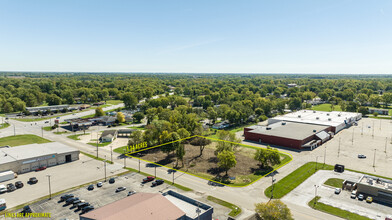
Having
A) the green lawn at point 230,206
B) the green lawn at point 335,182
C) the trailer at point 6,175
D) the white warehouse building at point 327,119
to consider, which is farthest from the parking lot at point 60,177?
the white warehouse building at point 327,119

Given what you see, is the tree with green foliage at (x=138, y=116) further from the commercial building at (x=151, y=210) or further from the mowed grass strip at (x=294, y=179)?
the commercial building at (x=151, y=210)

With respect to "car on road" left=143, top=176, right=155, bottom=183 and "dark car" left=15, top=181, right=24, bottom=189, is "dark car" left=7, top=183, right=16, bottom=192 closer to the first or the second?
"dark car" left=15, top=181, right=24, bottom=189

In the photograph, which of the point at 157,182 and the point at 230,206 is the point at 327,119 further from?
the point at 157,182

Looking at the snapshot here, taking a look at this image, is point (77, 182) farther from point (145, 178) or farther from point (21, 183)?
point (145, 178)

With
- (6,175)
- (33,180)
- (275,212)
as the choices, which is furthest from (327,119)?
(6,175)

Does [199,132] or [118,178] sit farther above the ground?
[199,132]

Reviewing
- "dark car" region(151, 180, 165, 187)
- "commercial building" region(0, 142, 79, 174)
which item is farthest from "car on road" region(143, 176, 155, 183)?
"commercial building" region(0, 142, 79, 174)

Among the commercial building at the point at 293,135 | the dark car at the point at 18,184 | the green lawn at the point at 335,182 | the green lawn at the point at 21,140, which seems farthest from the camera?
the green lawn at the point at 21,140

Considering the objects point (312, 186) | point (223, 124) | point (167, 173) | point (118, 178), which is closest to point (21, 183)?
point (118, 178)
